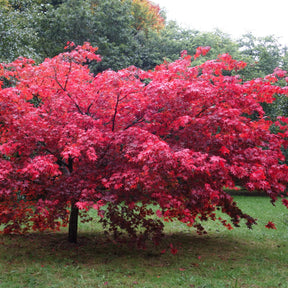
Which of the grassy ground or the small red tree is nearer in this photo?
the small red tree

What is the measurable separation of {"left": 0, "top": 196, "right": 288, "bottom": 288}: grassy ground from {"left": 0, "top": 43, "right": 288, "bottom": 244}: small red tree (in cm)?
77

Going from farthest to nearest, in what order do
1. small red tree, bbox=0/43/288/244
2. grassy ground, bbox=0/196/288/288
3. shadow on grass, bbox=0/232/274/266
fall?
shadow on grass, bbox=0/232/274/266
grassy ground, bbox=0/196/288/288
small red tree, bbox=0/43/288/244

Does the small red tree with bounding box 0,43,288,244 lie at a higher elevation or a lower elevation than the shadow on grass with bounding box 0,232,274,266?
higher

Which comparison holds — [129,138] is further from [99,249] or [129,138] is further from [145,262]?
[99,249]

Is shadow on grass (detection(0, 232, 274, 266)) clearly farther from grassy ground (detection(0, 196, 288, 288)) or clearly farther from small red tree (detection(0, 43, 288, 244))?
small red tree (detection(0, 43, 288, 244))

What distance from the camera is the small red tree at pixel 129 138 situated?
496 centimetres

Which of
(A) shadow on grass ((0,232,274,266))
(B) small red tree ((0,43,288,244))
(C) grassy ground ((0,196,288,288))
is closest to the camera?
(B) small red tree ((0,43,288,244))

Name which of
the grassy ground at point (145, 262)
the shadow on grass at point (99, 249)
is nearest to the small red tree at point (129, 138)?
the grassy ground at point (145, 262)

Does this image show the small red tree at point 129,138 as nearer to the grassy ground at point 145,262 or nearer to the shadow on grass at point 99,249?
the grassy ground at point 145,262

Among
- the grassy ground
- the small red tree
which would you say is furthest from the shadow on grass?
the small red tree

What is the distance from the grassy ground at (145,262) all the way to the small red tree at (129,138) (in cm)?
77

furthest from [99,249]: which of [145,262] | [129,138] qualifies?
[129,138]

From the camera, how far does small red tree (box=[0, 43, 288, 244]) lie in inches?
195

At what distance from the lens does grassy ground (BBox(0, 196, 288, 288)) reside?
508cm
